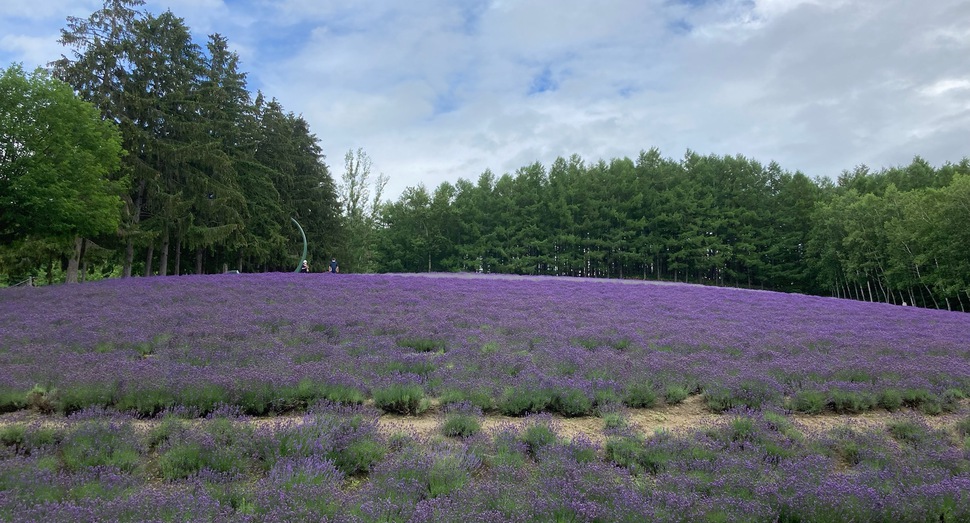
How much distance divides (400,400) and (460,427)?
1.23 m

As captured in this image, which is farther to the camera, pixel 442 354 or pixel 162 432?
pixel 442 354

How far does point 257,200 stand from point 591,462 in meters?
38.9

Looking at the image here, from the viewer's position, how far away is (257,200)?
3875 centimetres

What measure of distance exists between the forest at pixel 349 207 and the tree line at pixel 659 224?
0.23 metres

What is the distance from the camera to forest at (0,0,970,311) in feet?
71.9

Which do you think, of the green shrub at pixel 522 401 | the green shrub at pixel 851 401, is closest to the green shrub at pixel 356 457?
the green shrub at pixel 522 401

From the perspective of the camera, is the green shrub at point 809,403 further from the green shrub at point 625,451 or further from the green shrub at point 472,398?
the green shrub at point 472,398

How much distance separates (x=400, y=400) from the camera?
6.84 metres

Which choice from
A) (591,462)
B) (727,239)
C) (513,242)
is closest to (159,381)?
(591,462)

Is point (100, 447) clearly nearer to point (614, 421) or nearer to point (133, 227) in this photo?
point (614, 421)

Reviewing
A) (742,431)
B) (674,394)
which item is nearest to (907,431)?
(742,431)

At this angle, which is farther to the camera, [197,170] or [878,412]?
[197,170]

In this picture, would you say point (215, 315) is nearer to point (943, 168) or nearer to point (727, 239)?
point (727, 239)

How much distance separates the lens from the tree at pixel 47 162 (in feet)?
60.1
